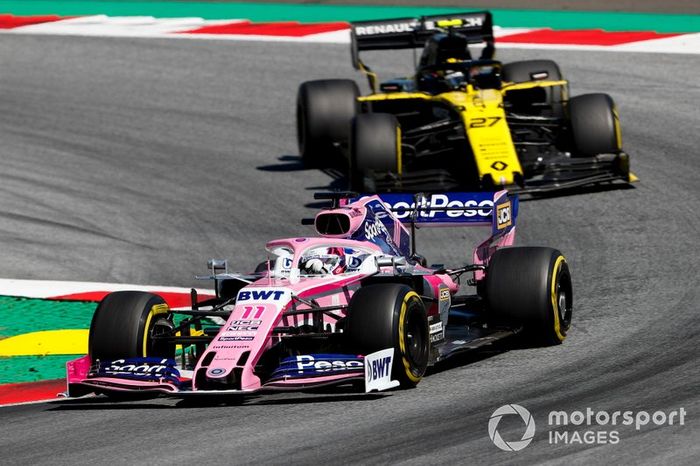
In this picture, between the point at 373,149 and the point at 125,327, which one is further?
the point at 373,149

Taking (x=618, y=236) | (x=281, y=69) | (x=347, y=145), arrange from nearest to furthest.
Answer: (x=618, y=236), (x=347, y=145), (x=281, y=69)

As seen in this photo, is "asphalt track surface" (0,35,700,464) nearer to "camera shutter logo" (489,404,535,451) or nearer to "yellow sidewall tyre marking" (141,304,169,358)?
"camera shutter logo" (489,404,535,451)

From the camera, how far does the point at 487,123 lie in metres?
17.2

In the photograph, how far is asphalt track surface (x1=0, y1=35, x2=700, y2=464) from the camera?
884 cm

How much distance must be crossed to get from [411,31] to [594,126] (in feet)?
10.7

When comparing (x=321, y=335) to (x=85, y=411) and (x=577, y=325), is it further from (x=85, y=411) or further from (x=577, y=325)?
(x=577, y=325)

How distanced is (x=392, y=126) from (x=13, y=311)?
18.1 feet

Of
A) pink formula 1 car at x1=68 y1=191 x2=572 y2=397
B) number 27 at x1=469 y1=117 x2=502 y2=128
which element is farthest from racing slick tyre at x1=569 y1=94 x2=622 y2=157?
pink formula 1 car at x1=68 y1=191 x2=572 y2=397

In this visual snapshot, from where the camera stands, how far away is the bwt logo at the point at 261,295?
10.2m

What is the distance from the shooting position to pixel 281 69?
24953 mm

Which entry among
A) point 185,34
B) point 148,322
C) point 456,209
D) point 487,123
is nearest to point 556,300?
point 456,209

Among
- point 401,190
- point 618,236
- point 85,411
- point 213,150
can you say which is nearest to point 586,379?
point 85,411

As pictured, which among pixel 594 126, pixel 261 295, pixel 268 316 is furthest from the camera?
pixel 594 126

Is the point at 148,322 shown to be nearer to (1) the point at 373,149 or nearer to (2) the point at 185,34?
(1) the point at 373,149
